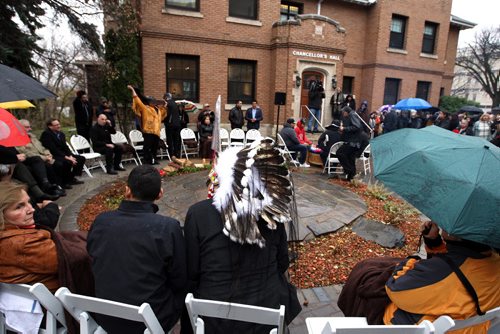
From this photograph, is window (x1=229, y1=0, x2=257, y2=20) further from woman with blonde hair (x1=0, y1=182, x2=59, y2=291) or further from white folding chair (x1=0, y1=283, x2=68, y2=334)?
white folding chair (x1=0, y1=283, x2=68, y2=334)

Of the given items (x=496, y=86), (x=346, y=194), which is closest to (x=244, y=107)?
(x=346, y=194)

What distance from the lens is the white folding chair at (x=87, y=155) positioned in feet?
23.1

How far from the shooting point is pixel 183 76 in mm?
12328

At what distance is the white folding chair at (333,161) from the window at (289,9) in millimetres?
8895

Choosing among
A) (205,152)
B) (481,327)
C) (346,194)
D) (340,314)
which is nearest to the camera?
(481,327)

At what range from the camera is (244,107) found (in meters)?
13.3

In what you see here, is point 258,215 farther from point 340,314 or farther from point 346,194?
point 346,194

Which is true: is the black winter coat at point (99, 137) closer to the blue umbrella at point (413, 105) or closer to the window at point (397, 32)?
the blue umbrella at point (413, 105)

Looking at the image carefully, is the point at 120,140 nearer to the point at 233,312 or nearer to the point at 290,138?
the point at 290,138

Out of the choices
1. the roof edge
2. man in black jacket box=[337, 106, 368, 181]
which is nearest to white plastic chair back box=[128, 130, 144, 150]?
man in black jacket box=[337, 106, 368, 181]

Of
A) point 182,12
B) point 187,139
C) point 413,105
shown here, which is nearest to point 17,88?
point 187,139

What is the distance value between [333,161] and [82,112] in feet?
21.8

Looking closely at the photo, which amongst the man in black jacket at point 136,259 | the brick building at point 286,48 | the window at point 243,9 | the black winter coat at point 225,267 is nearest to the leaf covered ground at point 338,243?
the black winter coat at point 225,267

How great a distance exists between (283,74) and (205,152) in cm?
563
